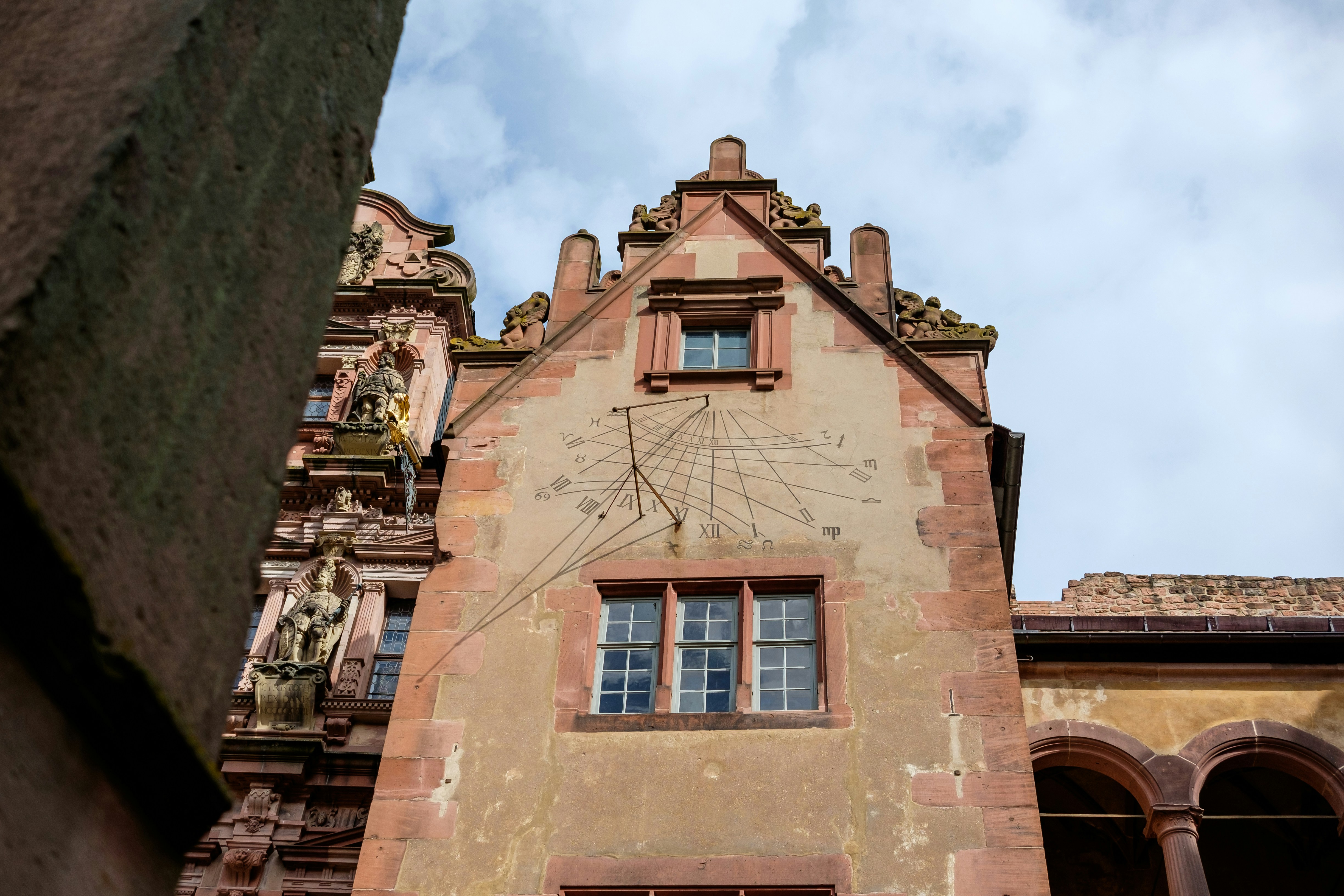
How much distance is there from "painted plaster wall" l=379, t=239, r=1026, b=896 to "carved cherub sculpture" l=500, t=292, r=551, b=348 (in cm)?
152

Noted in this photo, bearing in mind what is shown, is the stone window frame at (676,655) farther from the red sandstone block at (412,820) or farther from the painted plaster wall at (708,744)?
the red sandstone block at (412,820)

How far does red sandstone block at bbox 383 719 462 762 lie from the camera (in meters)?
10.6

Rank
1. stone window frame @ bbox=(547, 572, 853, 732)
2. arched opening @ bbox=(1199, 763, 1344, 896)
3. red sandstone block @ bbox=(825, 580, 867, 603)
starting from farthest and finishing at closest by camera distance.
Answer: arched opening @ bbox=(1199, 763, 1344, 896)
red sandstone block @ bbox=(825, 580, 867, 603)
stone window frame @ bbox=(547, 572, 853, 732)

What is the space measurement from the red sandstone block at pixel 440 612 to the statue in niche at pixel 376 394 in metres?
6.23

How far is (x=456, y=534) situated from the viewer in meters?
12.0

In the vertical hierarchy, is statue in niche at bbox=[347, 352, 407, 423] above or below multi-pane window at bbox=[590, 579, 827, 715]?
above

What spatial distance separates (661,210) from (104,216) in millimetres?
12770

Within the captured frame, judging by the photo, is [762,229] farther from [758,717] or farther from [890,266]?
[758,717]

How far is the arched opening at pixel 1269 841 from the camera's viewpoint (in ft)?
44.8

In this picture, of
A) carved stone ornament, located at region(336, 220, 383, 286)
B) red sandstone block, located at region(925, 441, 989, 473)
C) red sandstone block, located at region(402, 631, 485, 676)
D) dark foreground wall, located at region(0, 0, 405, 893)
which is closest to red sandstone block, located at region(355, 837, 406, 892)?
red sandstone block, located at region(402, 631, 485, 676)

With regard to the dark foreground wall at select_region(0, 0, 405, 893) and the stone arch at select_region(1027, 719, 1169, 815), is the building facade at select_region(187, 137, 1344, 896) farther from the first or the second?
the dark foreground wall at select_region(0, 0, 405, 893)

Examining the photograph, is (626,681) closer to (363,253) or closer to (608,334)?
(608,334)

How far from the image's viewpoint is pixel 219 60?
3.04 meters

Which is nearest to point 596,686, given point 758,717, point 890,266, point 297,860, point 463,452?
point 758,717
